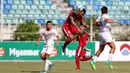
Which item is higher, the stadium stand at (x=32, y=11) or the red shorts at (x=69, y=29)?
the red shorts at (x=69, y=29)

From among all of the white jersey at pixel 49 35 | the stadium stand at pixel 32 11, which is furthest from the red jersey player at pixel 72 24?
the stadium stand at pixel 32 11

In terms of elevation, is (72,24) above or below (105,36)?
above

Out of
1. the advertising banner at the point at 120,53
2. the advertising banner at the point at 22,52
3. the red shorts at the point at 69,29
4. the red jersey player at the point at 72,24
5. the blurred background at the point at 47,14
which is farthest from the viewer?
the blurred background at the point at 47,14

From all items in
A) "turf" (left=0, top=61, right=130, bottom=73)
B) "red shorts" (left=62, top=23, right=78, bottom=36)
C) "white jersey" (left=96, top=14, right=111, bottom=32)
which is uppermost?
"white jersey" (left=96, top=14, right=111, bottom=32)

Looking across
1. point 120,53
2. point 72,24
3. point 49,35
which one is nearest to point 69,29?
point 72,24

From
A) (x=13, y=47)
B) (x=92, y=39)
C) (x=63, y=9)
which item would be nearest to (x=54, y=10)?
(x=63, y=9)

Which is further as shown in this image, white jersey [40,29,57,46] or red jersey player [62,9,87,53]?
red jersey player [62,9,87,53]

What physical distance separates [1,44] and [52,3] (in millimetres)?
12773

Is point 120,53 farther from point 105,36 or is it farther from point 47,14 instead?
point 105,36

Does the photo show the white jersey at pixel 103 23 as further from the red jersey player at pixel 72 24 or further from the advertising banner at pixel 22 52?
the advertising banner at pixel 22 52

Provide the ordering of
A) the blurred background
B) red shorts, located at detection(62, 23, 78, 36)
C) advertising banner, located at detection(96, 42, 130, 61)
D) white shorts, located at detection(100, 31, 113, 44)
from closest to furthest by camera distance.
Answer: white shorts, located at detection(100, 31, 113, 44)
red shorts, located at detection(62, 23, 78, 36)
advertising banner, located at detection(96, 42, 130, 61)
the blurred background

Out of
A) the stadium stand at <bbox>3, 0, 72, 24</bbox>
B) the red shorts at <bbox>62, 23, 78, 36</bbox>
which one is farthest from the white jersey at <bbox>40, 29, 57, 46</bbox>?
the stadium stand at <bbox>3, 0, 72, 24</bbox>

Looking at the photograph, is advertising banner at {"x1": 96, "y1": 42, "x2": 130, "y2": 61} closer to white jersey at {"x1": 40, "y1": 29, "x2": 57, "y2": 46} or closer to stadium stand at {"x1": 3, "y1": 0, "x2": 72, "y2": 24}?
stadium stand at {"x1": 3, "y1": 0, "x2": 72, "y2": 24}

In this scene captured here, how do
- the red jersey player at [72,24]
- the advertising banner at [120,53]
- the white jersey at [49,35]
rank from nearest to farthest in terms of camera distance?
the white jersey at [49,35] → the red jersey player at [72,24] → the advertising banner at [120,53]
